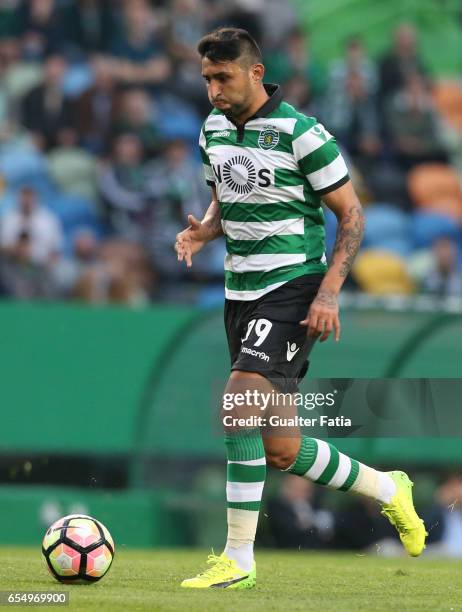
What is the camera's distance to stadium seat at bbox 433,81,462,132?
61.4 feet

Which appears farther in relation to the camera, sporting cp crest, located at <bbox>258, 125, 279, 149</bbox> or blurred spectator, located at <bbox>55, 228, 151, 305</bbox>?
blurred spectator, located at <bbox>55, 228, 151, 305</bbox>

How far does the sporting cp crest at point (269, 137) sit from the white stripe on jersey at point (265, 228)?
1.22ft

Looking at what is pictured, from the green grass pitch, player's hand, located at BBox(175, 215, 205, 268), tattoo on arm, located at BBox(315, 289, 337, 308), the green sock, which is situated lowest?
the green grass pitch

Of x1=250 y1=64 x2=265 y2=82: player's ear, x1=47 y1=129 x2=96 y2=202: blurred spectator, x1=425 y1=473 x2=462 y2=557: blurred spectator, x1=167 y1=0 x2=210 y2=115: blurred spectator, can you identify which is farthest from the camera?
x1=167 y1=0 x2=210 y2=115: blurred spectator

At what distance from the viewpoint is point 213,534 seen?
41.7ft

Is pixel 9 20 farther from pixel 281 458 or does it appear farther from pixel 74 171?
pixel 281 458

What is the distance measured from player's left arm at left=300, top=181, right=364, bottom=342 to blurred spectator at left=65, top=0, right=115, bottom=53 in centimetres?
1106

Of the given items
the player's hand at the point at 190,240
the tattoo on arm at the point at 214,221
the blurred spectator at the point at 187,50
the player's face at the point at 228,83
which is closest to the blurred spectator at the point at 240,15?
the blurred spectator at the point at 187,50

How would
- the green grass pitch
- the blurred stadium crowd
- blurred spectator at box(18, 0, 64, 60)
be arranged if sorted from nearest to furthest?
1. the green grass pitch
2. the blurred stadium crowd
3. blurred spectator at box(18, 0, 64, 60)

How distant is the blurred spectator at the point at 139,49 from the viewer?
1709cm

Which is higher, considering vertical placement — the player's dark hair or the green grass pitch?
the player's dark hair

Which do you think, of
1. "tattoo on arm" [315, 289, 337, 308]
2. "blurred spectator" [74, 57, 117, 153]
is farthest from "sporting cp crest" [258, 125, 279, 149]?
"blurred spectator" [74, 57, 117, 153]

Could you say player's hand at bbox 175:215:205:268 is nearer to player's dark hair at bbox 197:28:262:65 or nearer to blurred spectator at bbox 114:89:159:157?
player's dark hair at bbox 197:28:262:65

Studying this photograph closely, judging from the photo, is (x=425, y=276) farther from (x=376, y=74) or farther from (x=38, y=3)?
(x=38, y=3)
